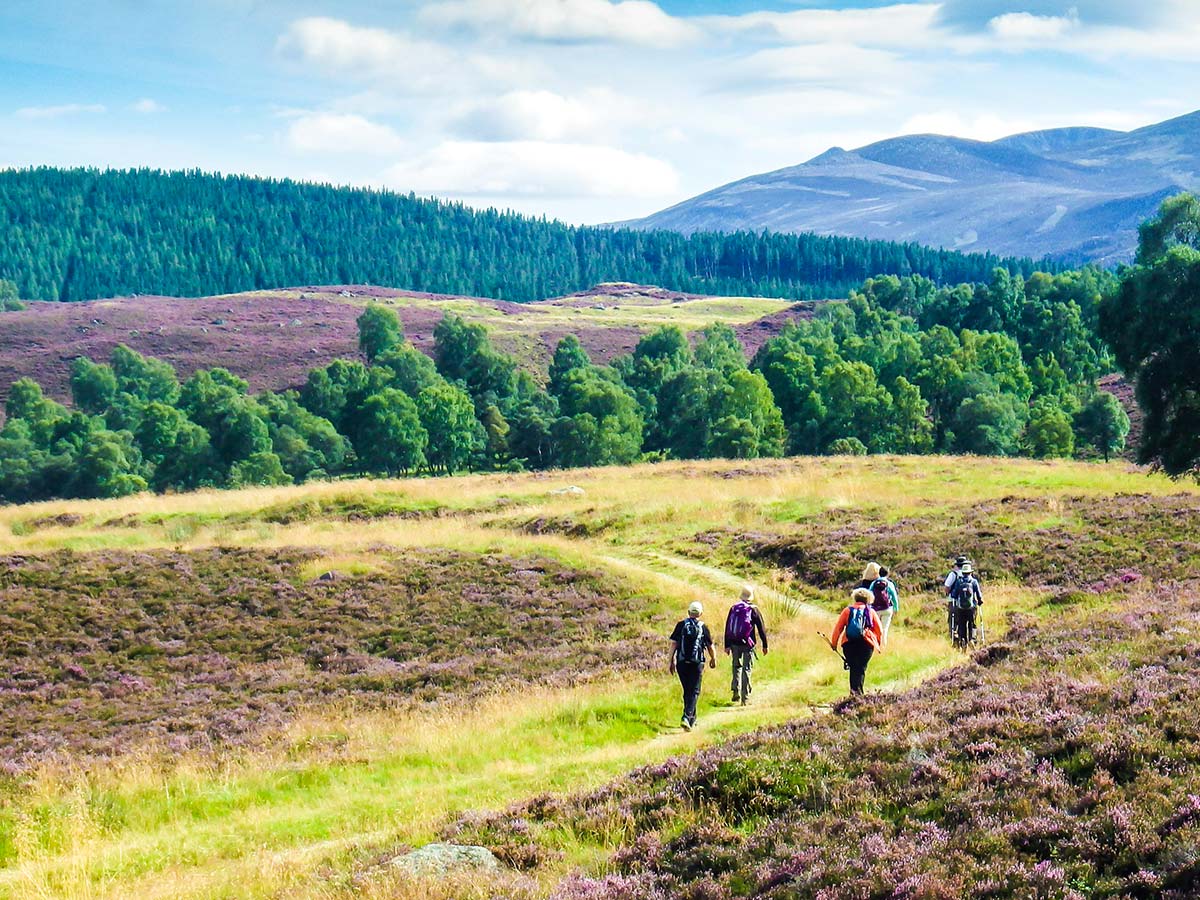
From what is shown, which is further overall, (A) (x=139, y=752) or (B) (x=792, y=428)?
(B) (x=792, y=428)

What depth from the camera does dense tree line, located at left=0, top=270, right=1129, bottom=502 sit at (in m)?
95.4

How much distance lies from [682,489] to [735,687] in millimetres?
33363

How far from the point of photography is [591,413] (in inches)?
4205

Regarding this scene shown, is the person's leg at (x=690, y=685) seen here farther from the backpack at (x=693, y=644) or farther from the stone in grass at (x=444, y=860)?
the stone in grass at (x=444, y=860)

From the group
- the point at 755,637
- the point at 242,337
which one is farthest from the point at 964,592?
the point at 242,337

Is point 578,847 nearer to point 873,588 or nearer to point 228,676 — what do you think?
point 873,588

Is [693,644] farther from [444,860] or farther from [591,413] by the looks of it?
[591,413]

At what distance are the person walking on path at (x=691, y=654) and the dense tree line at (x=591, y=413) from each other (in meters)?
75.5

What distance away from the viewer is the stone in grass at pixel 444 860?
11203 mm

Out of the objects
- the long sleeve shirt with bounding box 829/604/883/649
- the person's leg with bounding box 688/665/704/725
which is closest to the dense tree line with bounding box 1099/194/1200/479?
the long sleeve shirt with bounding box 829/604/883/649

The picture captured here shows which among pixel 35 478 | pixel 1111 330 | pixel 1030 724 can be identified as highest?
pixel 1111 330

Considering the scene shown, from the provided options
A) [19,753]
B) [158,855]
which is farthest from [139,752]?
[158,855]

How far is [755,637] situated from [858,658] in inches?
100

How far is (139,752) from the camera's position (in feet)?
65.1
